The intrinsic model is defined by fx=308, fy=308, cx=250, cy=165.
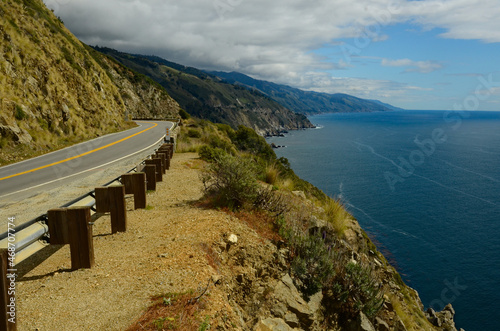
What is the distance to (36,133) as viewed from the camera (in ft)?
65.8

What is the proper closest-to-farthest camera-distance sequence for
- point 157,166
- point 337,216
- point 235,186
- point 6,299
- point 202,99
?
point 6,299 → point 235,186 → point 337,216 → point 157,166 → point 202,99

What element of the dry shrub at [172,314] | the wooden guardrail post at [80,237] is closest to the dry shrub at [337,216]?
the dry shrub at [172,314]

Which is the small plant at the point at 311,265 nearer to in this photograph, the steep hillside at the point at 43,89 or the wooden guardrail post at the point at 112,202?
the wooden guardrail post at the point at 112,202

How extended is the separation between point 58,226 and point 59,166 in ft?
40.3

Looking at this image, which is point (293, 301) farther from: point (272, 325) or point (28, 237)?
point (28, 237)

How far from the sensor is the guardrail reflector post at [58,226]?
434 cm

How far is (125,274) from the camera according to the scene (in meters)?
4.33

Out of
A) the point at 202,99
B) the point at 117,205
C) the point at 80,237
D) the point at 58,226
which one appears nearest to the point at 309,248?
the point at 117,205

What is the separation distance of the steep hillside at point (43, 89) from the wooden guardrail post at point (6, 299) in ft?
55.0

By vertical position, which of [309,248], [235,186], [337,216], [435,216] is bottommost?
[435,216]

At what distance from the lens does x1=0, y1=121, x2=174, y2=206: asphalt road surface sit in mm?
11397

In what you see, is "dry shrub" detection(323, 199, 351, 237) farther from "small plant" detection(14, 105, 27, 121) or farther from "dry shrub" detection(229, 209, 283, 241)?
"small plant" detection(14, 105, 27, 121)

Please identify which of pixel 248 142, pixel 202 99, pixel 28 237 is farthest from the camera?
pixel 202 99

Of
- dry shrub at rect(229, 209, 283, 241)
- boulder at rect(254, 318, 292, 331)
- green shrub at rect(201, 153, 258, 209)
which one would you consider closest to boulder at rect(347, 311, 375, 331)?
boulder at rect(254, 318, 292, 331)
